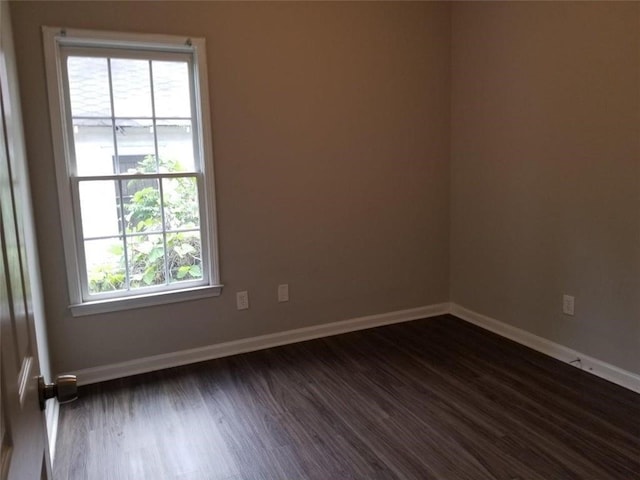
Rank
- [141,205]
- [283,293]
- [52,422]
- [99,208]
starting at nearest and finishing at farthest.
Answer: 1. [52,422]
2. [99,208]
3. [141,205]
4. [283,293]

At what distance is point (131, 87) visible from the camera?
286 cm

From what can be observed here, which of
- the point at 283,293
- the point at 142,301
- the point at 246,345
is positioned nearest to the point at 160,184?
the point at 142,301

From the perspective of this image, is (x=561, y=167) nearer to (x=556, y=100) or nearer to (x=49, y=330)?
(x=556, y=100)

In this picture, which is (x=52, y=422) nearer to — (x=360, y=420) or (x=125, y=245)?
(x=125, y=245)

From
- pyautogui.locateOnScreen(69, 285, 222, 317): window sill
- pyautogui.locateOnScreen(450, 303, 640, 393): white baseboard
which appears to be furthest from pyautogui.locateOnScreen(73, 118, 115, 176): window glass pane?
pyautogui.locateOnScreen(450, 303, 640, 393): white baseboard

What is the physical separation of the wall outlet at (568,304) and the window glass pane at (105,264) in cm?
273

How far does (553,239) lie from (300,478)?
2.09 meters

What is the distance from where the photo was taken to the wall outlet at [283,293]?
3.37 m

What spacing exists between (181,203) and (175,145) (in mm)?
362

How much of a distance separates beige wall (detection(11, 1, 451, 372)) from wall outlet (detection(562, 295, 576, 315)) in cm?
108

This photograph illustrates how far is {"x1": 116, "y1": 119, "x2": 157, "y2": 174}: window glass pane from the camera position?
2.88 metres

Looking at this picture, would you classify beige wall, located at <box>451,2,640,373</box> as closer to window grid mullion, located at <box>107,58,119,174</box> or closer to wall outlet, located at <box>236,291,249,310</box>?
wall outlet, located at <box>236,291,249,310</box>

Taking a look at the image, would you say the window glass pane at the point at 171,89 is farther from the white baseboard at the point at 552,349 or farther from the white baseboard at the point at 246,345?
the white baseboard at the point at 552,349

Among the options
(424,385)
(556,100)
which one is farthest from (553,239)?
(424,385)
